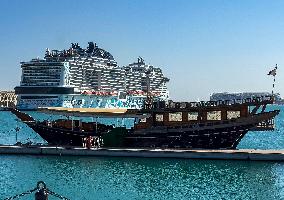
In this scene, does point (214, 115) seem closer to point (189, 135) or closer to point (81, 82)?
point (189, 135)

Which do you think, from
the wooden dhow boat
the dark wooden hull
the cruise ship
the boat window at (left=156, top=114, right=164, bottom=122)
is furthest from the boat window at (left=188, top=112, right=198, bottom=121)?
the cruise ship

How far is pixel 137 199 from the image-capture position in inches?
1043

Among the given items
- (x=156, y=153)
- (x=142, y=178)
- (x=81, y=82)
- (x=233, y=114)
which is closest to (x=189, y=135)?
(x=233, y=114)

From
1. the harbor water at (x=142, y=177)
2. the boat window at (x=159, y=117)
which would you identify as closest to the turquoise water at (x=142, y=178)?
the harbor water at (x=142, y=177)

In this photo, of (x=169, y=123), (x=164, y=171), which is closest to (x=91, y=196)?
(x=164, y=171)

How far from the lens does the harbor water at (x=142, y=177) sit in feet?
90.9

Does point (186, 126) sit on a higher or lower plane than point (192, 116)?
lower

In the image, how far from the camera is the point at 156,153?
37.2 m

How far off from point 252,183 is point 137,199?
24.3ft

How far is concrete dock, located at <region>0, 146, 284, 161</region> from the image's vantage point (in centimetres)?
3600

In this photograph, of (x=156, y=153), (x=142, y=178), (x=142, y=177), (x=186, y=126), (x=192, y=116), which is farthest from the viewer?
(x=192, y=116)

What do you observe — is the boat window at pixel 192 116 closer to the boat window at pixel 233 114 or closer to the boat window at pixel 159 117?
the boat window at pixel 159 117

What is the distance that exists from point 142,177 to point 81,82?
407ft

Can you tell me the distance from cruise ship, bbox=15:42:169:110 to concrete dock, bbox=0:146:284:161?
92835 mm
